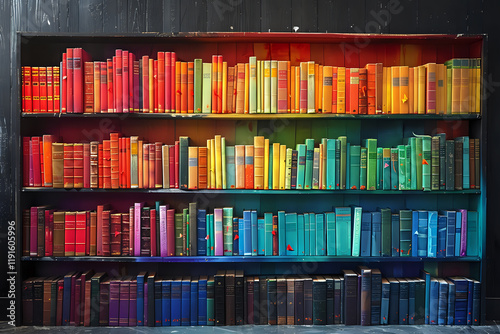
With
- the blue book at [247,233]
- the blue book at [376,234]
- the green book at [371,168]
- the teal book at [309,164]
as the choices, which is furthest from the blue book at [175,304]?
the green book at [371,168]

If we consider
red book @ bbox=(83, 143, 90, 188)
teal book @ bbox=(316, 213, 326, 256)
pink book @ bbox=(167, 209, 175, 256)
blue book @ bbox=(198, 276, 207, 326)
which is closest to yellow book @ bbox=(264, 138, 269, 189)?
teal book @ bbox=(316, 213, 326, 256)

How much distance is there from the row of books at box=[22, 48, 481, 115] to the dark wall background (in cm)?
34

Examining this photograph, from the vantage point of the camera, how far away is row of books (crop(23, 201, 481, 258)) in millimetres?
2613

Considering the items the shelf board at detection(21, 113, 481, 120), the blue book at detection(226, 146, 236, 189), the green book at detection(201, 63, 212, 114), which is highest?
the green book at detection(201, 63, 212, 114)

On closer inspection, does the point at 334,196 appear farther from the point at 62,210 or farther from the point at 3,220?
the point at 3,220

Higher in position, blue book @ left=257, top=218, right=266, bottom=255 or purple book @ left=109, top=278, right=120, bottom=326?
blue book @ left=257, top=218, right=266, bottom=255

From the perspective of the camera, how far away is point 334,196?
112 inches

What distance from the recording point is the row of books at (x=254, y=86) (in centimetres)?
257

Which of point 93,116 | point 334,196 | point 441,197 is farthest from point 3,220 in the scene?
point 441,197

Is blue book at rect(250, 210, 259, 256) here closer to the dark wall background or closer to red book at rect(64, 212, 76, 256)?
red book at rect(64, 212, 76, 256)

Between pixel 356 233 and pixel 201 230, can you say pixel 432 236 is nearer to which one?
pixel 356 233

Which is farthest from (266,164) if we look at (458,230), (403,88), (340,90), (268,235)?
(458,230)

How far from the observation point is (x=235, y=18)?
9.21 ft

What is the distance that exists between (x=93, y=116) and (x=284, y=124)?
1.29 metres
